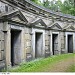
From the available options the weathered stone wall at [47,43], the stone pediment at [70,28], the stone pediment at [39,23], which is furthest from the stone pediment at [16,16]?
the stone pediment at [70,28]

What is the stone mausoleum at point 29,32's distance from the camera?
8.38 meters

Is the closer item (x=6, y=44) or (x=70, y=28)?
(x=6, y=44)

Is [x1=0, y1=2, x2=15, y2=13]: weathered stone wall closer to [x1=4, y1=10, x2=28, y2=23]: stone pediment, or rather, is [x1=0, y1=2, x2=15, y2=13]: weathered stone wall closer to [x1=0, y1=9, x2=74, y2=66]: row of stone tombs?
[x1=4, y1=10, x2=28, y2=23]: stone pediment

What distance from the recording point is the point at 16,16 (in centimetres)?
927

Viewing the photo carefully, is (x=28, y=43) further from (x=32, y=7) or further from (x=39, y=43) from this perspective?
(x=32, y=7)

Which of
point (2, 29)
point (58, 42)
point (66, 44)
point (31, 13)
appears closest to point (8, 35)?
point (2, 29)

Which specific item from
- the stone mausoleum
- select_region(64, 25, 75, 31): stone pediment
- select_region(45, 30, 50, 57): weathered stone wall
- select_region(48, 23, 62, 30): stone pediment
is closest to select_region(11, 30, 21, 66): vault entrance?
the stone mausoleum

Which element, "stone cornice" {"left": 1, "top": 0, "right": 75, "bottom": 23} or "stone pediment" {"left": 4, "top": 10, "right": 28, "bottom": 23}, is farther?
"stone cornice" {"left": 1, "top": 0, "right": 75, "bottom": 23}

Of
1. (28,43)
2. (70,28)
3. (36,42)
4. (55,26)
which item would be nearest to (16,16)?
(28,43)

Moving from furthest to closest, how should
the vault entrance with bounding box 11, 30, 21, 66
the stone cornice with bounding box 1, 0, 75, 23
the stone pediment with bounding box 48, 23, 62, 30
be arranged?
the stone pediment with bounding box 48, 23, 62, 30 → the vault entrance with bounding box 11, 30, 21, 66 → the stone cornice with bounding box 1, 0, 75, 23

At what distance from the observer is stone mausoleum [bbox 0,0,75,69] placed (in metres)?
8.38

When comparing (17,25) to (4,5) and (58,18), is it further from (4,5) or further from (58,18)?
(58,18)

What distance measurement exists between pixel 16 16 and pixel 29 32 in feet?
5.82

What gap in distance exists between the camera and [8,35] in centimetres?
846
